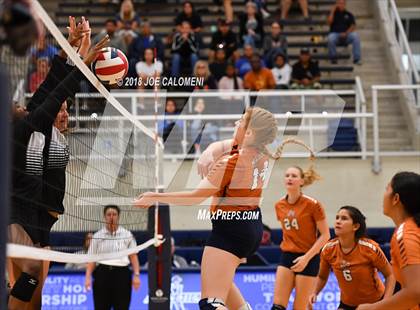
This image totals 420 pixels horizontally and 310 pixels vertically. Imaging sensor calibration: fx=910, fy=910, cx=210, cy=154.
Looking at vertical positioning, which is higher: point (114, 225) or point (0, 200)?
point (114, 225)

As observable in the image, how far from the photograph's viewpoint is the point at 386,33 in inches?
711

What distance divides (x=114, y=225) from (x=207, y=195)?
2.82 meters

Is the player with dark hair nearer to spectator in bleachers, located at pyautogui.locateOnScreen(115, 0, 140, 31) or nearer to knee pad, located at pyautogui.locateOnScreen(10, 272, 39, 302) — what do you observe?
knee pad, located at pyautogui.locateOnScreen(10, 272, 39, 302)

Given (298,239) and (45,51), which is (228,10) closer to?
(298,239)

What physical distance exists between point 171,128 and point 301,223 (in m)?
4.18

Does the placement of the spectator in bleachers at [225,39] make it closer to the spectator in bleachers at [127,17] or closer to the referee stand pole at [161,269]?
the spectator in bleachers at [127,17]

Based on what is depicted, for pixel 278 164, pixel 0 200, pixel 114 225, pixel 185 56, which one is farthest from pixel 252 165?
pixel 185 56

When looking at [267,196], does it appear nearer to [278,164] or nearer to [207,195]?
[278,164]

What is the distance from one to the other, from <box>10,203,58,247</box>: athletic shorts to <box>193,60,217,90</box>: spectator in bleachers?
703 centimetres

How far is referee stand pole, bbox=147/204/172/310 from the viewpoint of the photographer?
7531mm

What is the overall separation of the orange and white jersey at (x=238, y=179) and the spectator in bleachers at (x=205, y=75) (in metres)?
6.48

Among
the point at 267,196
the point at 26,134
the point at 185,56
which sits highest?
the point at 185,56

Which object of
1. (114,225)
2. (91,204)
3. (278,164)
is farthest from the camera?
(278,164)

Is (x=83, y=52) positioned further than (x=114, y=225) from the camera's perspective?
No
